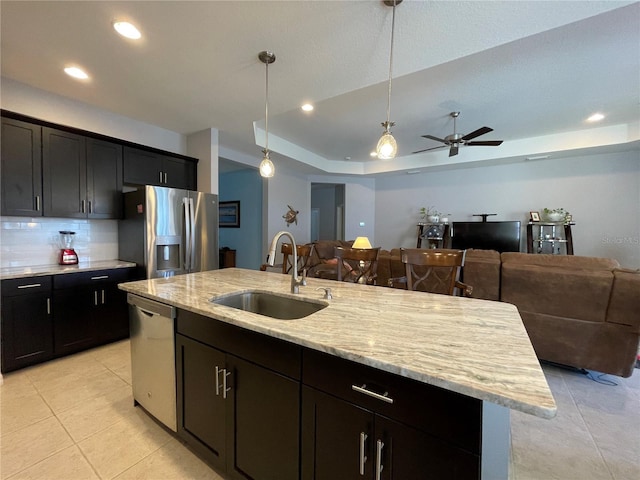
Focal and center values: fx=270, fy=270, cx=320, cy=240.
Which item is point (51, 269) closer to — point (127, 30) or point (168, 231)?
point (168, 231)

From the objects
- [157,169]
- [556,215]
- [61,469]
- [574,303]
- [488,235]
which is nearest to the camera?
[61,469]

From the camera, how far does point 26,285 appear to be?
2377 millimetres

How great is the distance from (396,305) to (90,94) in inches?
143

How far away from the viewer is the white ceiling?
1716 millimetres

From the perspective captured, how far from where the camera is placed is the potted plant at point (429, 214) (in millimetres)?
6328

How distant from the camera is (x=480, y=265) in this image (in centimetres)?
275

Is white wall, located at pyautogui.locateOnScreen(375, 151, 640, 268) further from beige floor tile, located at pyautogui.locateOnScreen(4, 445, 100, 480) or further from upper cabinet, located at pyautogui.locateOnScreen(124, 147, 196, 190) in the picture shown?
beige floor tile, located at pyautogui.locateOnScreen(4, 445, 100, 480)

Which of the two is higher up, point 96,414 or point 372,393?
point 372,393

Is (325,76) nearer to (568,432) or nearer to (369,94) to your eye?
(369,94)

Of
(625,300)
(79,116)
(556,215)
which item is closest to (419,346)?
(625,300)

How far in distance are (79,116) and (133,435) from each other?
3279mm

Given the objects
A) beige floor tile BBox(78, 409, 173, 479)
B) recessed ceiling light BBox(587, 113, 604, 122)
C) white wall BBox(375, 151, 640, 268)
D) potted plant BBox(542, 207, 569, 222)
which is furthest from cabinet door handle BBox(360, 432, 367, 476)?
white wall BBox(375, 151, 640, 268)

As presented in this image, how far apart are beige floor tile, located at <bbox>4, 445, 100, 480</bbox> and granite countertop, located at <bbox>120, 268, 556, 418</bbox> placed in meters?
0.95

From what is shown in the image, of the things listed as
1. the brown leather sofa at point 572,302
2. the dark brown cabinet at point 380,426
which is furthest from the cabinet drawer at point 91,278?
the brown leather sofa at point 572,302
